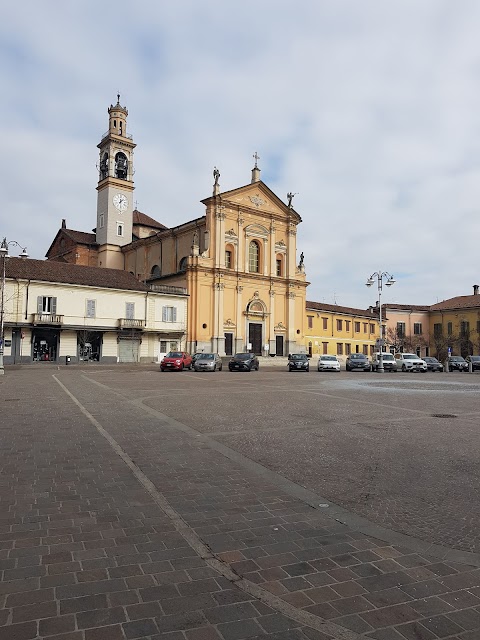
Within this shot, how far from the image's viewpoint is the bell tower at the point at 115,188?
60125mm

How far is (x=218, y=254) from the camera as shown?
170 ft

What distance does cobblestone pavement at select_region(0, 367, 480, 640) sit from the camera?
10.1 ft

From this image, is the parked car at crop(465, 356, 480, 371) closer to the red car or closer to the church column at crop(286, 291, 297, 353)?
Result: the church column at crop(286, 291, 297, 353)

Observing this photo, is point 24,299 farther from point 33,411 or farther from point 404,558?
point 404,558

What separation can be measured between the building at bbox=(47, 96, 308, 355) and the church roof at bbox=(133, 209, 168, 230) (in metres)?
0.79

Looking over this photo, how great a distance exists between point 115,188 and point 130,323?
23306 millimetres

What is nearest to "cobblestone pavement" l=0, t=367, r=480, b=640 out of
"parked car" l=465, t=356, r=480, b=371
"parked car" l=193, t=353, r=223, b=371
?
"parked car" l=193, t=353, r=223, b=371

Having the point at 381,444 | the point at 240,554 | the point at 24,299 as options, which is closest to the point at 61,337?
the point at 24,299

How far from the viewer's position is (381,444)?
859 centimetres

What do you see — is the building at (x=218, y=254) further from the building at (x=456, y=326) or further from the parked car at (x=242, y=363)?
the building at (x=456, y=326)

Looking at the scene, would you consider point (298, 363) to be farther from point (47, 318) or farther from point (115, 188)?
point (115, 188)

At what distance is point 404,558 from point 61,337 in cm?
4134

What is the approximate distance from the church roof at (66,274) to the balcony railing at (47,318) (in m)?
2.95

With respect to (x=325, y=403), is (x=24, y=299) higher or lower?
higher
